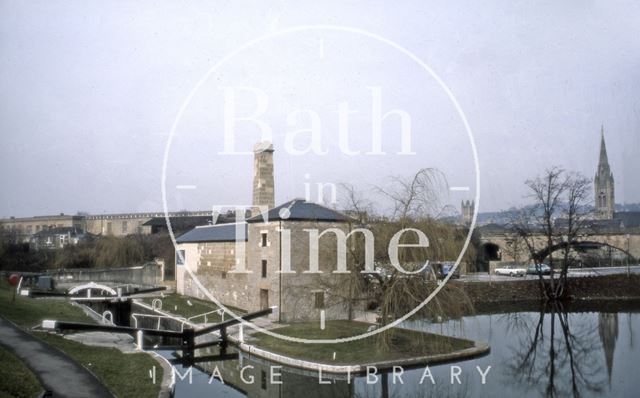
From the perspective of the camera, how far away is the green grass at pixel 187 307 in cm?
2006

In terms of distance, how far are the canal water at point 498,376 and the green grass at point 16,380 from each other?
9.37 feet

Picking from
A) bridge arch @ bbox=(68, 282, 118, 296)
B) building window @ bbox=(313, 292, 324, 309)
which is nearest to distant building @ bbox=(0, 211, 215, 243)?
bridge arch @ bbox=(68, 282, 118, 296)

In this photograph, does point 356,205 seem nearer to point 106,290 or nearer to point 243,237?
point 243,237

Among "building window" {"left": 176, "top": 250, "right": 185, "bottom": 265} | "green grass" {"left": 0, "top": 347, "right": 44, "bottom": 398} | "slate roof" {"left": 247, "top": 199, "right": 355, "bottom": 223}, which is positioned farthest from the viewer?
"building window" {"left": 176, "top": 250, "right": 185, "bottom": 265}

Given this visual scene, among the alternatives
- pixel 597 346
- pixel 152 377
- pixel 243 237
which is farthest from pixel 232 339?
pixel 597 346

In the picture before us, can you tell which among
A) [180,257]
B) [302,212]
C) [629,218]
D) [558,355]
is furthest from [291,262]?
[629,218]

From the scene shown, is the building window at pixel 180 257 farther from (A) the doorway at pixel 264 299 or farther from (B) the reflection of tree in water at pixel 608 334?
(B) the reflection of tree in water at pixel 608 334

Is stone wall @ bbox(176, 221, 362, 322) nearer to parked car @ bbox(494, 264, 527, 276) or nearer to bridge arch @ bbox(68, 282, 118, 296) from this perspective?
bridge arch @ bbox(68, 282, 118, 296)

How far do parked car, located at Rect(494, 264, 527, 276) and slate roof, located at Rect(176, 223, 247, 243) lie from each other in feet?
62.2

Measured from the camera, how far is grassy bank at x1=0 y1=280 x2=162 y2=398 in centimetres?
1008

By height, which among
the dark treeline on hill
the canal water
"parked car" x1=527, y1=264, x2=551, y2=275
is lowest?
the canal water

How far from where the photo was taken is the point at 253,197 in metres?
23.5

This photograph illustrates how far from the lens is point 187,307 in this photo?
22.4m

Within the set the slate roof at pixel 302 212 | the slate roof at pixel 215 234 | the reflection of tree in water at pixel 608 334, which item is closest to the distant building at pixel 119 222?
the slate roof at pixel 215 234
